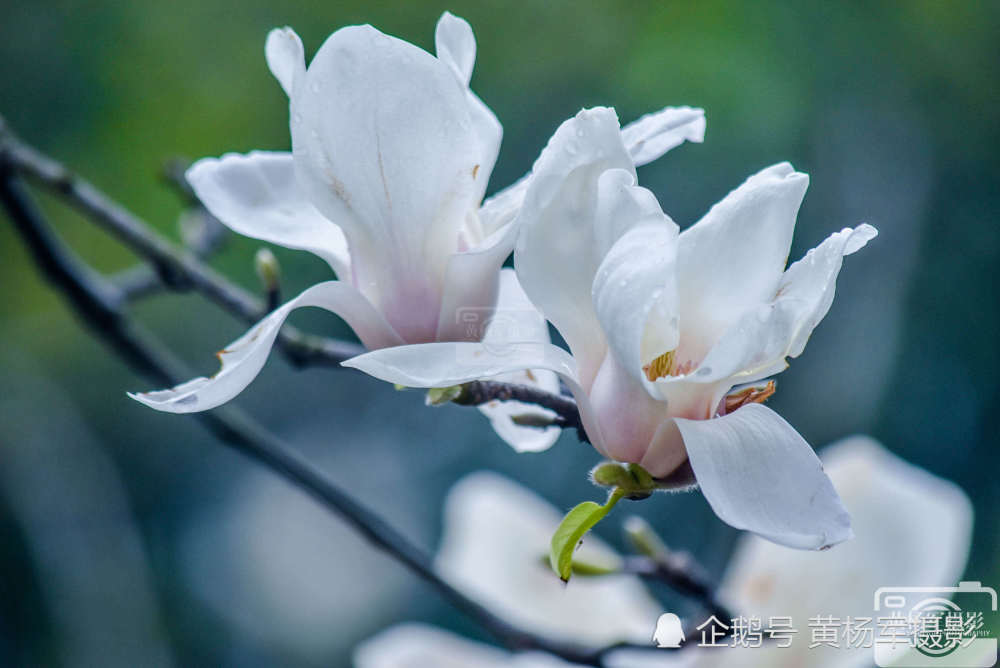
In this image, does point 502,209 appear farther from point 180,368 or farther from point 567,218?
point 180,368

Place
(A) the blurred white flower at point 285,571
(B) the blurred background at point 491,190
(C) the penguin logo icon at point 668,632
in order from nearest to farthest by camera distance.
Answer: (C) the penguin logo icon at point 668,632, (B) the blurred background at point 491,190, (A) the blurred white flower at point 285,571

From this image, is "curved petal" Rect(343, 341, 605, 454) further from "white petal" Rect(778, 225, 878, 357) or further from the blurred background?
the blurred background

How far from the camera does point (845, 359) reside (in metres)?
1.67

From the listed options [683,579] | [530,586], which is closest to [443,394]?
[683,579]

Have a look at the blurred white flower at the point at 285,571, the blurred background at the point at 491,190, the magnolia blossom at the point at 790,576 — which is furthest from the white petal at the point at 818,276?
the blurred white flower at the point at 285,571

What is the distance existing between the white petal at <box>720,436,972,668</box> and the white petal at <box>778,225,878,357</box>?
25cm

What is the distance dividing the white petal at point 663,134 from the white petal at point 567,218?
0.10 ft

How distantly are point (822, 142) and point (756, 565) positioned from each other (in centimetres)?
144

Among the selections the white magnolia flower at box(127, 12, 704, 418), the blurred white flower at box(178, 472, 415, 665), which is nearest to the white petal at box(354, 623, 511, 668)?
the white magnolia flower at box(127, 12, 704, 418)

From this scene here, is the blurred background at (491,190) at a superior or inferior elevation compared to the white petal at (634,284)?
inferior

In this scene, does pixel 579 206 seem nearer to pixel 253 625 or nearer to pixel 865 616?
pixel 865 616

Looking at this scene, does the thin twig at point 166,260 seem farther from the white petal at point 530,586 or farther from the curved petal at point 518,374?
the white petal at point 530,586

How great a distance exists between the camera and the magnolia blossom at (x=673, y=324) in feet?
0.82

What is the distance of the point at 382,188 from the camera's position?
Result: 0.99 ft
